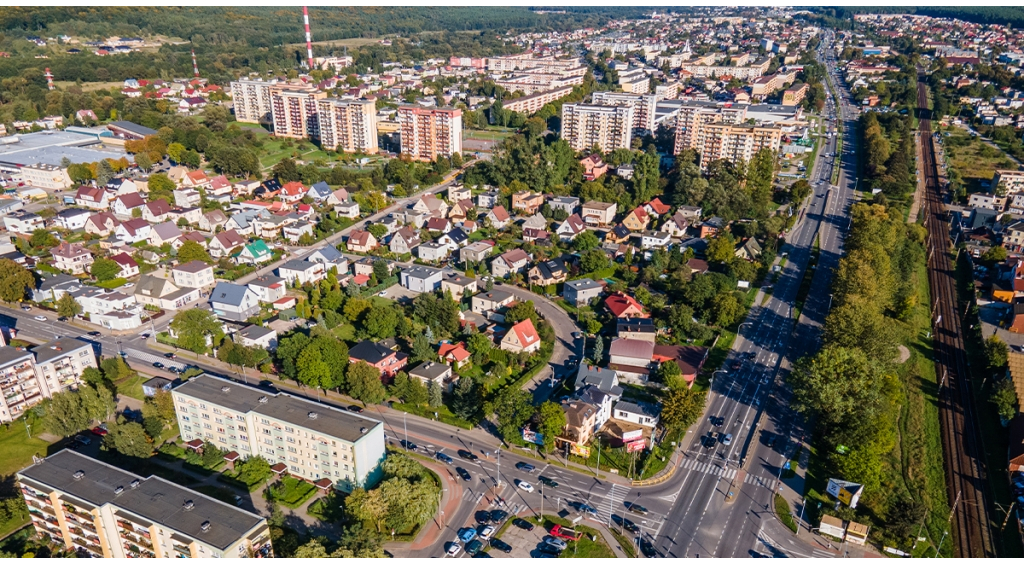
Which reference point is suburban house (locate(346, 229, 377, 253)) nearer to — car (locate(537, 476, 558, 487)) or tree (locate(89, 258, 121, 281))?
tree (locate(89, 258, 121, 281))

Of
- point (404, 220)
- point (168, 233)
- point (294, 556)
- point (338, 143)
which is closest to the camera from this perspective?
point (294, 556)

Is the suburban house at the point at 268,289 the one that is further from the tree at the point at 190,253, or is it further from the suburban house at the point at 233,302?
the tree at the point at 190,253

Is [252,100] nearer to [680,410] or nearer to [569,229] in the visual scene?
[569,229]

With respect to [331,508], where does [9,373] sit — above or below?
above

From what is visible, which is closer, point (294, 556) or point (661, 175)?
point (294, 556)

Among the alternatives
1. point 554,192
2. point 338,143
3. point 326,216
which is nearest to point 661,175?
point 554,192

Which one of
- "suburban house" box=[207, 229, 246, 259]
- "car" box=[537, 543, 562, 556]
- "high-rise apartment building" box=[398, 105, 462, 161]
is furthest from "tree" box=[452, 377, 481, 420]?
"high-rise apartment building" box=[398, 105, 462, 161]

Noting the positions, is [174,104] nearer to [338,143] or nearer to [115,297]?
[338,143]
